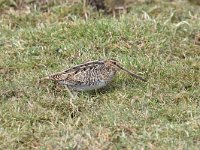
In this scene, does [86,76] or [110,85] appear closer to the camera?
[86,76]

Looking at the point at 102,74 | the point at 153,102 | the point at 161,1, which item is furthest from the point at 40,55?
the point at 161,1

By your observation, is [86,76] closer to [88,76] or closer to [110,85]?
[88,76]

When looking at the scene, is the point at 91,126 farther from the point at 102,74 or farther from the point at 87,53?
the point at 87,53

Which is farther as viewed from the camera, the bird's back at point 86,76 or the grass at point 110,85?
the bird's back at point 86,76

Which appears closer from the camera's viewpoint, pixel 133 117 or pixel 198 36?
pixel 133 117

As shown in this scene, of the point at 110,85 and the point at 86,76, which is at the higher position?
the point at 86,76

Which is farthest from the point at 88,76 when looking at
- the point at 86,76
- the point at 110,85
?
the point at 110,85
